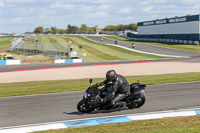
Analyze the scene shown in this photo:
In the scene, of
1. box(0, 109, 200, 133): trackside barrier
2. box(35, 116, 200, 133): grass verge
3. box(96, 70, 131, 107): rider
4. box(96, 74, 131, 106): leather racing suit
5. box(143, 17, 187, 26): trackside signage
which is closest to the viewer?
box(35, 116, 200, 133): grass verge

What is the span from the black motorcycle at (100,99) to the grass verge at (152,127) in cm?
174

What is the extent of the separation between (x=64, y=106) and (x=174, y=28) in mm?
76351

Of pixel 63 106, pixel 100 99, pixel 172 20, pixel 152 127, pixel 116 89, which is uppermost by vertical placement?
pixel 172 20

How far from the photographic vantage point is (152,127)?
8.55 m

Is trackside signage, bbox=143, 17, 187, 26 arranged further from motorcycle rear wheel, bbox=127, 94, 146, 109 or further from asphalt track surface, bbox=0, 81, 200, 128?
motorcycle rear wheel, bbox=127, 94, 146, 109

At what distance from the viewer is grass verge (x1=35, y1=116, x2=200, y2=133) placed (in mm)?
7961

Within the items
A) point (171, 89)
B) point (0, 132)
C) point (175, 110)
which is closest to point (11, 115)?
point (0, 132)

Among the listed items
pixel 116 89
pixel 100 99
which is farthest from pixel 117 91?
pixel 100 99

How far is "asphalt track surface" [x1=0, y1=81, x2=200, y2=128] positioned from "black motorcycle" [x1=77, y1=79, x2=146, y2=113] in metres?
0.24

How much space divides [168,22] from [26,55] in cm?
4858

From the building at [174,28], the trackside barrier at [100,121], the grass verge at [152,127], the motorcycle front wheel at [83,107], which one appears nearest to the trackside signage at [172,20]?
the building at [174,28]

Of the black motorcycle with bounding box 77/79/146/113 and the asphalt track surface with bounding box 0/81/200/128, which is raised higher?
the black motorcycle with bounding box 77/79/146/113

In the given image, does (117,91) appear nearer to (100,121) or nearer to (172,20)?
(100,121)

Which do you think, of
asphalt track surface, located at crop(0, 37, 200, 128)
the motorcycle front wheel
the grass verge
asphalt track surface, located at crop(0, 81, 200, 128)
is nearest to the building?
asphalt track surface, located at crop(0, 37, 200, 128)
